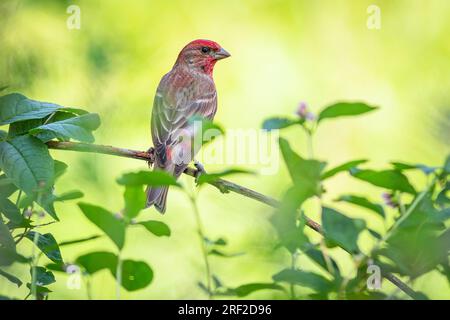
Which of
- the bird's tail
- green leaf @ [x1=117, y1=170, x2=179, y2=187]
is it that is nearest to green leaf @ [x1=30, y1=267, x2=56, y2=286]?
green leaf @ [x1=117, y1=170, x2=179, y2=187]

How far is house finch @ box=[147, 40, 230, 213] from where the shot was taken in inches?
126

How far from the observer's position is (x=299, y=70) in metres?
6.16

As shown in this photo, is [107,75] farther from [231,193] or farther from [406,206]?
[406,206]

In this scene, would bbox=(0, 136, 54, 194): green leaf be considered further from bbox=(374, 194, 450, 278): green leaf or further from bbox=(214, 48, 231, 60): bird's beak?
bbox=(214, 48, 231, 60): bird's beak

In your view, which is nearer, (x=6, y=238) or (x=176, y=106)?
(x=6, y=238)

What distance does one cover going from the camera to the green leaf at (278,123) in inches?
47.2

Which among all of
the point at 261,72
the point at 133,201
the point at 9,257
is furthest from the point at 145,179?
the point at 261,72

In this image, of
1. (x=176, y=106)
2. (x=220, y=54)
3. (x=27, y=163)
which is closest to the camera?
(x=27, y=163)

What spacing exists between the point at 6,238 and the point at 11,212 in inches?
2.1

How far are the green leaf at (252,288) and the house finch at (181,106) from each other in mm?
1430

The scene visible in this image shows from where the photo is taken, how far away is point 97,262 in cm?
118

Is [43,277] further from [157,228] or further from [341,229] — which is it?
[341,229]
